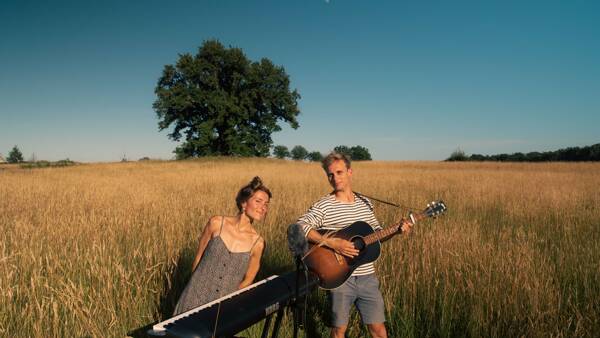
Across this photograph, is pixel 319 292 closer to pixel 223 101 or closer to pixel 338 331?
pixel 338 331

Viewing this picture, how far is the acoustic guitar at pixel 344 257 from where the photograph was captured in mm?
2398

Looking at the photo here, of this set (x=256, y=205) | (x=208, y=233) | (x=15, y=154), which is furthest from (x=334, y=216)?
(x=15, y=154)

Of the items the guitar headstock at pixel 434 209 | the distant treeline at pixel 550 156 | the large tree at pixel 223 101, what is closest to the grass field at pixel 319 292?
the guitar headstock at pixel 434 209

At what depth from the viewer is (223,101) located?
35.1 metres

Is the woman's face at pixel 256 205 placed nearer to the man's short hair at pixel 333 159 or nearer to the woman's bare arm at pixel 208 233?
the woman's bare arm at pixel 208 233

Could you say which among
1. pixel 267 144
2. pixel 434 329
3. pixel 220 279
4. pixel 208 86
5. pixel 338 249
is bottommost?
pixel 434 329

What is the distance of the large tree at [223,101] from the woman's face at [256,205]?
33.6 metres

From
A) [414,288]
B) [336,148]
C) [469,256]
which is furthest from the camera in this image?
[469,256]

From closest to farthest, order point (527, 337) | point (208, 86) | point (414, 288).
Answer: point (527, 337) < point (414, 288) < point (208, 86)

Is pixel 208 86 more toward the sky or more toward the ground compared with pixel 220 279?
more toward the sky

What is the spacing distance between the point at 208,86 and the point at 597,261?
122 feet

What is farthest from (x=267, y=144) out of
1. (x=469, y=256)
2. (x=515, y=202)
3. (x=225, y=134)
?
(x=469, y=256)

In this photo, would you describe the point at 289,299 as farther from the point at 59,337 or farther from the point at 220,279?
the point at 59,337

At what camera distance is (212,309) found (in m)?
1.31
